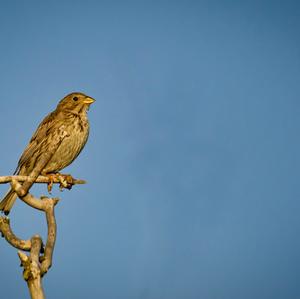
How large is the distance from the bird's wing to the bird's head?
55 centimetres

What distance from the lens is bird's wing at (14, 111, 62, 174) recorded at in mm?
11438

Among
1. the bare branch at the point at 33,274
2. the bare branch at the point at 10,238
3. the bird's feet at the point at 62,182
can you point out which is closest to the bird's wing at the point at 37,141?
the bird's feet at the point at 62,182

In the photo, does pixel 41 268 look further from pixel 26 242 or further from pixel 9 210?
pixel 9 210

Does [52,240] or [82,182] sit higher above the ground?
[82,182]

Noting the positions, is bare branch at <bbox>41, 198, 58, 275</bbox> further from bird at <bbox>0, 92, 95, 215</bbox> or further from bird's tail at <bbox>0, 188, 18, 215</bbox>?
bird at <bbox>0, 92, 95, 215</bbox>

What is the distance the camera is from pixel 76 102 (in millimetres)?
12367

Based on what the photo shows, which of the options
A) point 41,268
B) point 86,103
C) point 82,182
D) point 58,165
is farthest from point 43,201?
point 86,103

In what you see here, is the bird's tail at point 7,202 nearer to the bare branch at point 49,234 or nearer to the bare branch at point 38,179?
the bare branch at point 38,179

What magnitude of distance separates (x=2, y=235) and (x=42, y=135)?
564 centimetres

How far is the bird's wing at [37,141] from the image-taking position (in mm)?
11438

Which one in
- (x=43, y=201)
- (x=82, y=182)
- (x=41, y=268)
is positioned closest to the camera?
(x=41, y=268)

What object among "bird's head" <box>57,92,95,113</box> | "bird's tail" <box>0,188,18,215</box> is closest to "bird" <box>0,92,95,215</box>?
"bird's head" <box>57,92,95,113</box>

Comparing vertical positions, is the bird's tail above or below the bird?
below

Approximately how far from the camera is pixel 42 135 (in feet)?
37.8
